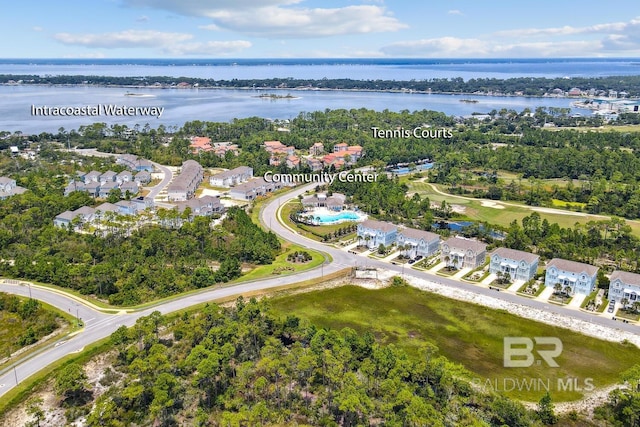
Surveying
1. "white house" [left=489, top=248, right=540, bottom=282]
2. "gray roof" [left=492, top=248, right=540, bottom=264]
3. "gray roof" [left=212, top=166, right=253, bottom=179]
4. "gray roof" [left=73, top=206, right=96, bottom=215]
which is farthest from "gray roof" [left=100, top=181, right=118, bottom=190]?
"gray roof" [left=492, top=248, right=540, bottom=264]

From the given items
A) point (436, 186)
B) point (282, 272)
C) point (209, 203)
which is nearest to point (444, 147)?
point (436, 186)

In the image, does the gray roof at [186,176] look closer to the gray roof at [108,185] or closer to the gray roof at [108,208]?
the gray roof at [108,185]

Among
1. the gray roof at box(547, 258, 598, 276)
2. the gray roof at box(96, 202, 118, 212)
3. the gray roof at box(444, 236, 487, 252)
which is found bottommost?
the gray roof at box(547, 258, 598, 276)

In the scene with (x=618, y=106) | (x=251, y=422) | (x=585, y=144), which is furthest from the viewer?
(x=618, y=106)

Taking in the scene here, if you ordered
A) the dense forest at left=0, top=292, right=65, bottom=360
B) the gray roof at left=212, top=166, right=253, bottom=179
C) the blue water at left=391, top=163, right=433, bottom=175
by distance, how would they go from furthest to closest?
1. the blue water at left=391, top=163, right=433, bottom=175
2. the gray roof at left=212, top=166, right=253, bottom=179
3. the dense forest at left=0, top=292, right=65, bottom=360

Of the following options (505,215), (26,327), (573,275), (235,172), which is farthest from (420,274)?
(235,172)

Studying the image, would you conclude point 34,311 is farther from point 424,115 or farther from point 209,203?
point 424,115

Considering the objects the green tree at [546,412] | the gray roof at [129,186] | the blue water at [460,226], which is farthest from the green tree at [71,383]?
the gray roof at [129,186]

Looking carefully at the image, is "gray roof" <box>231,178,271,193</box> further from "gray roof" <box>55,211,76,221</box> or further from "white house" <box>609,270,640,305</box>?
"white house" <box>609,270,640,305</box>
